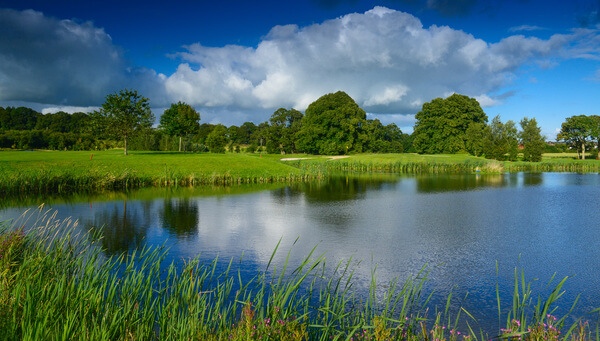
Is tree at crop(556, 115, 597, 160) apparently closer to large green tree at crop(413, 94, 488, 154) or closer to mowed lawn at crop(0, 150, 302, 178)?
large green tree at crop(413, 94, 488, 154)

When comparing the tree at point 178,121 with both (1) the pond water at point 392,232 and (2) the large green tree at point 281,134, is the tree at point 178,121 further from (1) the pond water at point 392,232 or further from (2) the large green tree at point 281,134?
(1) the pond water at point 392,232

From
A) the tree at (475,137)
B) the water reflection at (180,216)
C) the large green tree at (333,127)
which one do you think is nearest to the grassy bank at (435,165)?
the tree at (475,137)

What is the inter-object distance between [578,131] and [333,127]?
4792 centimetres

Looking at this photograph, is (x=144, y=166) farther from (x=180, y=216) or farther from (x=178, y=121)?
(x=178, y=121)

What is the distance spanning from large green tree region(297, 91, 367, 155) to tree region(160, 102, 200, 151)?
21473 mm

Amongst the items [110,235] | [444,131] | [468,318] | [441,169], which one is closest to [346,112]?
[444,131]

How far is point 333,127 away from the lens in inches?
3137

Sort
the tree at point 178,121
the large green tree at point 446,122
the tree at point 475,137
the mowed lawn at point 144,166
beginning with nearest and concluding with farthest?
the mowed lawn at point 144,166 < the tree at point 178,121 < the tree at point 475,137 < the large green tree at point 446,122

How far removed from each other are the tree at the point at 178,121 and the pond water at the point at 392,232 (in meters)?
35.3

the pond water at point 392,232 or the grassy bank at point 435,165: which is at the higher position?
the grassy bank at point 435,165

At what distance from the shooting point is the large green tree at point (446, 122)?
3192 inches

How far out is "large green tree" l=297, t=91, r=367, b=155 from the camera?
258ft

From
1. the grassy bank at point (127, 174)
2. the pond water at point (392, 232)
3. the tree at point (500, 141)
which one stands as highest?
the tree at point (500, 141)

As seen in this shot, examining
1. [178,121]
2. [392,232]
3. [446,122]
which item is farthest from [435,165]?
[392,232]
